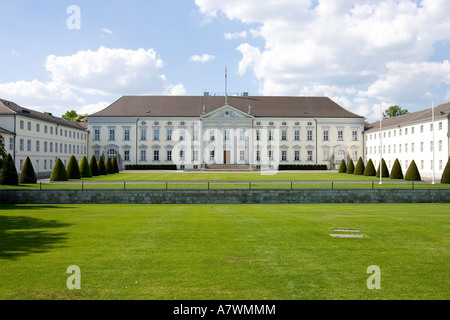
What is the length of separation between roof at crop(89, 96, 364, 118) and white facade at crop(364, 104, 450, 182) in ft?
34.5

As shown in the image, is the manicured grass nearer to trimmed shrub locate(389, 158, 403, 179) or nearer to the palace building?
trimmed shrub locate(389, 158, 403, 179)

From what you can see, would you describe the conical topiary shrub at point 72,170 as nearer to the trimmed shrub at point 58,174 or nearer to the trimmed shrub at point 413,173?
the trimmed shrub at point 58,174

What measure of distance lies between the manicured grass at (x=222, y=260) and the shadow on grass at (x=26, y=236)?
25 mm

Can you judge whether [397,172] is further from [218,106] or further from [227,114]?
[218,106]

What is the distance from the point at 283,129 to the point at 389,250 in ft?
188

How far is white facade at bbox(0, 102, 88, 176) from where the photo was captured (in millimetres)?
42031

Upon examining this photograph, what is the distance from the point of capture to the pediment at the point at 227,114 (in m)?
63.2

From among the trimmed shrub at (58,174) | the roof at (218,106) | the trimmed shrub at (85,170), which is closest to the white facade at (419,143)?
the roof at (218,106)

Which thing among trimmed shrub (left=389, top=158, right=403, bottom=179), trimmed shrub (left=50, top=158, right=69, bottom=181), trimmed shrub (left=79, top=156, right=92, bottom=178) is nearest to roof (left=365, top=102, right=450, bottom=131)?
trimmed shrub (left=389, top=158, right=403, bottom=179)

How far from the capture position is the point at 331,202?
2323 centimetres

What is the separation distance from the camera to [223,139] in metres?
64.5

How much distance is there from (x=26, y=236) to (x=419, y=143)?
152 ft

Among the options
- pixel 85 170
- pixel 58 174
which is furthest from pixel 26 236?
pixel 85 170
